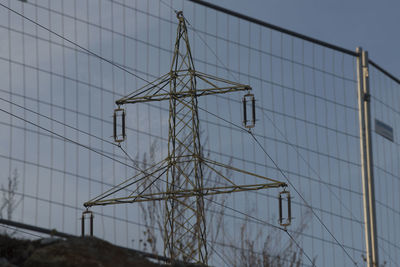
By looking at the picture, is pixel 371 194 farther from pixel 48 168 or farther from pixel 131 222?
pixel 48 168

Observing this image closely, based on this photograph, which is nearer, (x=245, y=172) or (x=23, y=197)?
(x=23, y=197)

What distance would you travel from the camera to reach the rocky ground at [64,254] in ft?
27.8

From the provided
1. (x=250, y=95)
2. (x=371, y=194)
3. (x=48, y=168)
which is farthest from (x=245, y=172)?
(x=48, y=168)

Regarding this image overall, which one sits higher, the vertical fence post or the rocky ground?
the vertical fence post

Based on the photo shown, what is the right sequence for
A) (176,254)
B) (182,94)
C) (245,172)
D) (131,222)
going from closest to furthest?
(131,222)
(176,254)
(245,172)
(182,94)

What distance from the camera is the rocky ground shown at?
8484 millimetres

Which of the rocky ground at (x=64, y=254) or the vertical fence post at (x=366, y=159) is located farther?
the vertical fence post at (x=366, y=159)

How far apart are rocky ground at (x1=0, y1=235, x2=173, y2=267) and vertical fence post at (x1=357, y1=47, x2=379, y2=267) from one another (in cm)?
650

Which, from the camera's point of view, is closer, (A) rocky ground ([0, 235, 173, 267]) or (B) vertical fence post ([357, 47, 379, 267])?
(A) rocky ground ([0, 235, 173, 267])

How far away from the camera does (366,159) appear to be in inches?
603

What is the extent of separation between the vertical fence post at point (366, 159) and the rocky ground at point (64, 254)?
6504 millimetres

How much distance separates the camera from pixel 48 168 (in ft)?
37.5

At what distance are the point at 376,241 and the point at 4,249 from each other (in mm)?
7363

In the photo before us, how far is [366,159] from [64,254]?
25.8ft
